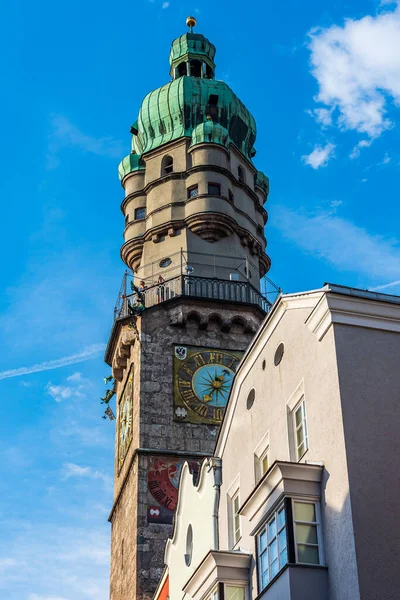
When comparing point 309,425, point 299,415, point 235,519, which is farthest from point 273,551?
point 235,519

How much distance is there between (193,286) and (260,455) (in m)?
20.1

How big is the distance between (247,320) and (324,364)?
70.6ft

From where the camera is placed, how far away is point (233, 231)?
4459 cm

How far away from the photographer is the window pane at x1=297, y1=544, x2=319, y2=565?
17.8 m

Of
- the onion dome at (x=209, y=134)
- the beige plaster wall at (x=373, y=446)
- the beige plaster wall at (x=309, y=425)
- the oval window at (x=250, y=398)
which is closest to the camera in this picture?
the beige plaster wall at (x=373, y=446)

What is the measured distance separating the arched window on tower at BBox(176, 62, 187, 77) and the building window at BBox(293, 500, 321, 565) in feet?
119

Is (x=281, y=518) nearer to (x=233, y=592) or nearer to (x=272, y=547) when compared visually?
(x=272, y=547)

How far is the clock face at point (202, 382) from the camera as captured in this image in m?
38.4

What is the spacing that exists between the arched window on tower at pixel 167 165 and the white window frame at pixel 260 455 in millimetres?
26282

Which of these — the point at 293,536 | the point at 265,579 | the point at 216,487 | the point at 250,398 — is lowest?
the point at 265,579

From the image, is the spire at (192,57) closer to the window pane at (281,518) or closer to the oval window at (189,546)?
the oval window at (189,546)

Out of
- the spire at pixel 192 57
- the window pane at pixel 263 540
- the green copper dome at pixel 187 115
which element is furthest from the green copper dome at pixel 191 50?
the window pane at pixel 263 540

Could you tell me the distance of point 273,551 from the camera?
18.8 metres

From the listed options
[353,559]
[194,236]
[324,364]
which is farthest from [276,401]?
[194,236]
